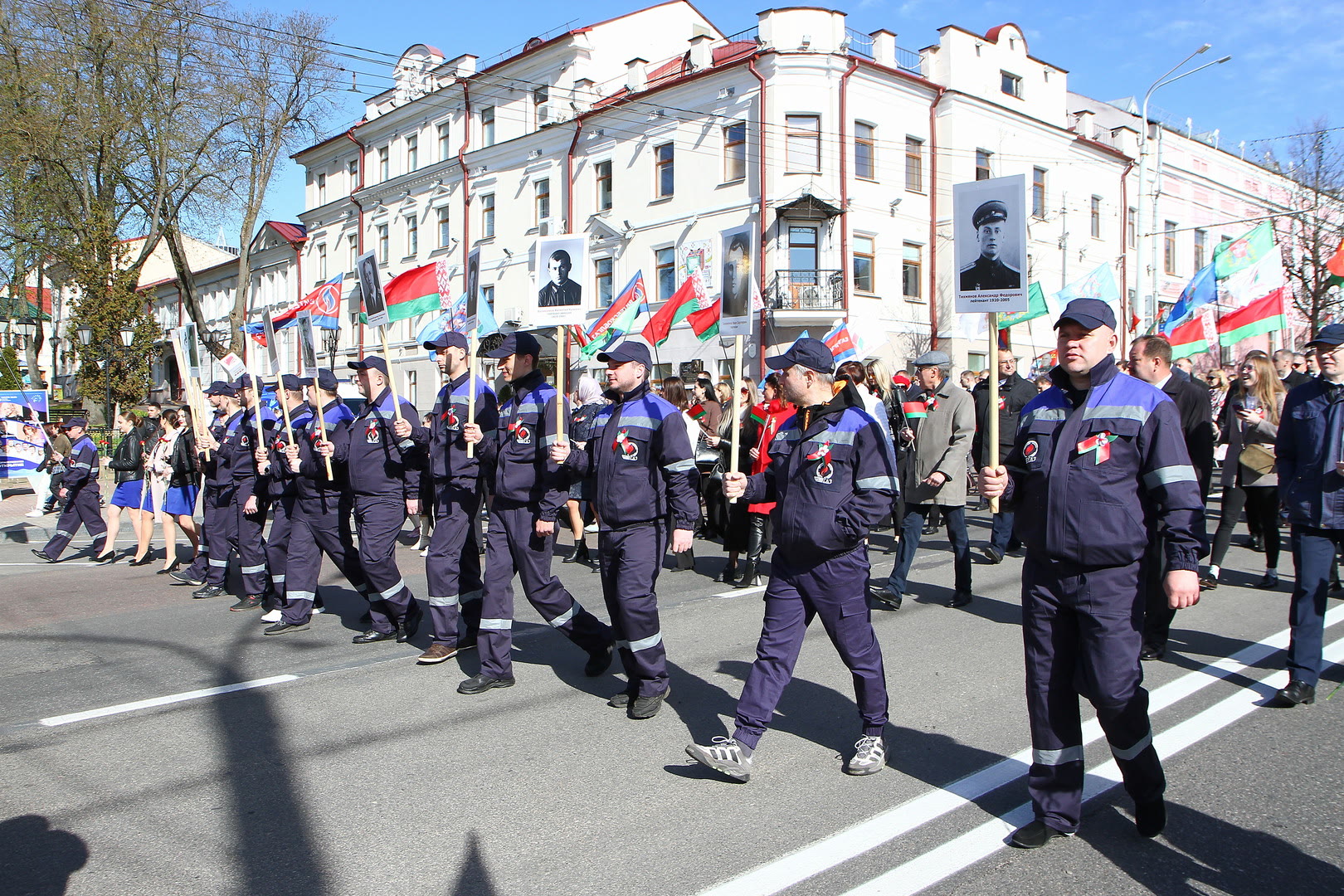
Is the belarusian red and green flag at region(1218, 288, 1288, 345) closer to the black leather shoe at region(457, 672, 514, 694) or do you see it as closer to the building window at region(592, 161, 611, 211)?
the black leather shoe at region(457, 672, 514, 694)

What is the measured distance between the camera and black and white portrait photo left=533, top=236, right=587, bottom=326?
7.03 m

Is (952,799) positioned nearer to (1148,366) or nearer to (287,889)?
(287,889)

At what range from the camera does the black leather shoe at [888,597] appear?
7.58m

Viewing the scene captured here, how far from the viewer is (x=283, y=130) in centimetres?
3150

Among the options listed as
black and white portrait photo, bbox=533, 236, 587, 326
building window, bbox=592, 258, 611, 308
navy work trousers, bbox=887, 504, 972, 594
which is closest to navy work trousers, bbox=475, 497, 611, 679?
black and white portrait photo, bbox=533, 236, 587, 326

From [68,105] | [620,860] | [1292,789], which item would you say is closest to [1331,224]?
[1292,789]

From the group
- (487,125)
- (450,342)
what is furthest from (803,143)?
(450,342)

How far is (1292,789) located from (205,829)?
14.3ft

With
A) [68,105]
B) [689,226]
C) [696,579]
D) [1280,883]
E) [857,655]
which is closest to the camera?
[1280,883]

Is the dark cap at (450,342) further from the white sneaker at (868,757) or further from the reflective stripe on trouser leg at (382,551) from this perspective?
the white sneaker at (868,757)

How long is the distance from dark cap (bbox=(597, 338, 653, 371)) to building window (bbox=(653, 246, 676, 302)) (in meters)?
25.6

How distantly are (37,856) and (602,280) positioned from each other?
101 ft

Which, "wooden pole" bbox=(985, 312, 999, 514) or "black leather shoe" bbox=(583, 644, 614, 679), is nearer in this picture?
"wooden pole" bbox=(985, 312, 999, 514)

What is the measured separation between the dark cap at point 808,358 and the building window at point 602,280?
29.0 m
